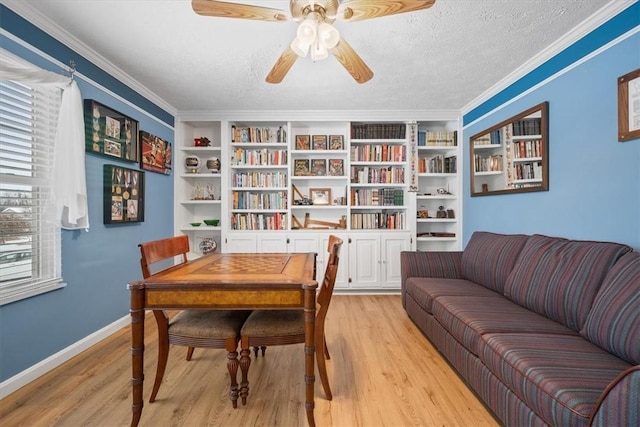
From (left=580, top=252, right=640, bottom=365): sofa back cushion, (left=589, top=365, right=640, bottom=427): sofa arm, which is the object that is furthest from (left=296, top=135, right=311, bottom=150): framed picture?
(left=589, top=365, right=640, bottom=427): sofa arm

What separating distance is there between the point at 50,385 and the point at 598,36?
13.7 feet

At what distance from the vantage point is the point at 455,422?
1.43 meters

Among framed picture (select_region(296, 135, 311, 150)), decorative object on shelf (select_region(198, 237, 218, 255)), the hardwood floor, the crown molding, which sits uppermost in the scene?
the crown molding

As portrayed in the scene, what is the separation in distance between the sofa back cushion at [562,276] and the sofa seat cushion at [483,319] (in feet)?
0.23

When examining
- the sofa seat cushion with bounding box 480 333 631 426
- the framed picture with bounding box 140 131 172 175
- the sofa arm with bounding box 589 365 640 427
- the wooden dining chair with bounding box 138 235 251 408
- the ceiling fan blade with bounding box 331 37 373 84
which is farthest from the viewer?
the framed picture with bounding box 140 131 172 175

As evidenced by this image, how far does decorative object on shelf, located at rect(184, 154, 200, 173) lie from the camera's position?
380 centimetres

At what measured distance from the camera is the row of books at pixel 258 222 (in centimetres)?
374

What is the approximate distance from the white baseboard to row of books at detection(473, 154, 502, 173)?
3.99 metres

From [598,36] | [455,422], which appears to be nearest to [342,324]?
[455,422]

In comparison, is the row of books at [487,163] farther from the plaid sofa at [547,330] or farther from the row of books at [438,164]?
the plaid sofa at [547,330]

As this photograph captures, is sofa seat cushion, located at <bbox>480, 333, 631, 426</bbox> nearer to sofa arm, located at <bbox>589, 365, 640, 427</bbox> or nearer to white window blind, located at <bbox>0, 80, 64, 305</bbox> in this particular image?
sofa arm, located at <bbox>589, 365, 640, 427</bbox>

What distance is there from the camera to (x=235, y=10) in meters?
1.41

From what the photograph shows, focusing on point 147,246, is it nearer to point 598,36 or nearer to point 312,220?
point 312,220

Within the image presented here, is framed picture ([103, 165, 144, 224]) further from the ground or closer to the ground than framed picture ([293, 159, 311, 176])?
closer to the ground
